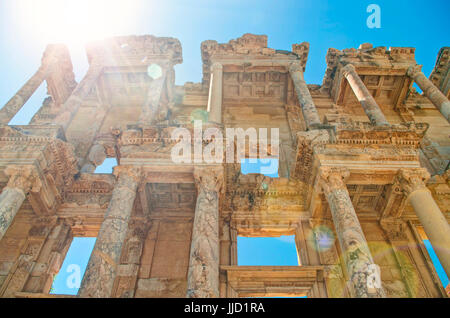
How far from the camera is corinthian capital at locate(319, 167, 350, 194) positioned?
10.7 metres

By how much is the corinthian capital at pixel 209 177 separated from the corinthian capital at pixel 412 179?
5903mm

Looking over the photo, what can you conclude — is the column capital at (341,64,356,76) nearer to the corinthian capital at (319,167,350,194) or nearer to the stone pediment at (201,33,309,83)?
the stone pediment at (201,33,309,83)

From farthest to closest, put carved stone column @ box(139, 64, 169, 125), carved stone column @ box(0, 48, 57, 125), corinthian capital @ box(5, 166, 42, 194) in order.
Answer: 1. carved stone column @ box(139, 64, 169, 125)
2. carved stone column @ box(0, 48, 57, 125)
3. corinthian capital @ box(5, 166, 42, 194)

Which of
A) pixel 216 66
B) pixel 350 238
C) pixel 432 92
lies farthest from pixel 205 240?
pixel 432 92

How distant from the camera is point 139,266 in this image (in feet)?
38.4

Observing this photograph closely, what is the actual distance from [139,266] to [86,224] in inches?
107

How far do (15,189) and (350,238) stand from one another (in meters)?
9.77

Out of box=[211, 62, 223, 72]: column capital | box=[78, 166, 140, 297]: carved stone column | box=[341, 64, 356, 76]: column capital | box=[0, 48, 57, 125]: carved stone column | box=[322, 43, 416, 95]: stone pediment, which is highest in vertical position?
box=[322, 43, 416, 95]: stone pediment

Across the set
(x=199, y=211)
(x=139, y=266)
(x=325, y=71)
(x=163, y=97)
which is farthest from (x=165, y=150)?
(x=325, y=71)

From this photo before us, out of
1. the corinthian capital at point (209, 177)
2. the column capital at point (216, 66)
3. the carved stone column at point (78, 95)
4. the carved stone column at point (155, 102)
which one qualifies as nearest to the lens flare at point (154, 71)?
the carved stone column at point (155, 102)

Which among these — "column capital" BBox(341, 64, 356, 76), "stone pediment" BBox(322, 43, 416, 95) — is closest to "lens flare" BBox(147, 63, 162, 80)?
"stone pediment" BBox(322, 43, 416, 95)

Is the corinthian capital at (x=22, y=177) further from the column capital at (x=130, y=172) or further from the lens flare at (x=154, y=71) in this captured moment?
the lens flare at (x=154, y=71)

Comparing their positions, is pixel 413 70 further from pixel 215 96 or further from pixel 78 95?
pixel 78 95
